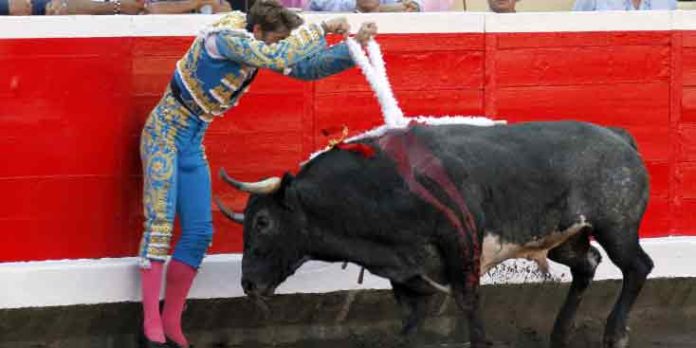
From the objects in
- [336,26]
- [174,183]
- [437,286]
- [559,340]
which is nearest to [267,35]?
Answer: [336,26]

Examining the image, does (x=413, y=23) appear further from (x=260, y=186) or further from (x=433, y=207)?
(x=260, y=186)

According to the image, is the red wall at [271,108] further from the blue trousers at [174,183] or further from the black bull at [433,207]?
the black bull at [433,207]

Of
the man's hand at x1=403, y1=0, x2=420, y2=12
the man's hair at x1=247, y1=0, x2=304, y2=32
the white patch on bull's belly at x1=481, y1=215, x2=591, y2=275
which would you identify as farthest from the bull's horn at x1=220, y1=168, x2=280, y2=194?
the man's hand at x1=403, y1=0, x2=420, y2=12

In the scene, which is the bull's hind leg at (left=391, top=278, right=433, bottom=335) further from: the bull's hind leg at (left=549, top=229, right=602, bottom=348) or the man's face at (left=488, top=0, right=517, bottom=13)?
the man's face at (left=488, top=0, right=517, bottom=13)

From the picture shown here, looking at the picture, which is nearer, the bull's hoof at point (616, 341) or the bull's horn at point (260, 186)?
the bull's horn at point (260, 186)

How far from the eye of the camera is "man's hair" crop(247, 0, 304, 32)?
5.77m

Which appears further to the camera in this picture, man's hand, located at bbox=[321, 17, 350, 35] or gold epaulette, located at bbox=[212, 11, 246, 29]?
gold epaulette, located at bbox=[212, 11, 246, 29]

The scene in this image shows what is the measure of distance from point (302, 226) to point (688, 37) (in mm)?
2142

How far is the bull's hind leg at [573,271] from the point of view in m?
6.34

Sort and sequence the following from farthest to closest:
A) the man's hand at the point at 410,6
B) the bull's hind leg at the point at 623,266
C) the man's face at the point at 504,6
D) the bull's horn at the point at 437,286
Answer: the man's face at the point at 504,6
the man's hand at the point at 410,6
the bull's hind leg at the point at 623,266
the bull's horn at the point at 437,286

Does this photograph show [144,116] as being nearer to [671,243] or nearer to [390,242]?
[390,242]

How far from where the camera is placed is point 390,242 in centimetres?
581

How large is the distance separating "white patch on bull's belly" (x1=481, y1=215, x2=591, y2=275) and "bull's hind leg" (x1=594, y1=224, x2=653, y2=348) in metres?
0.11

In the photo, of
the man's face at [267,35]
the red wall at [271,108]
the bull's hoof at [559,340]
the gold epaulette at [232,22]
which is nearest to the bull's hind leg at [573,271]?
the bull's hoof at [559,340]
